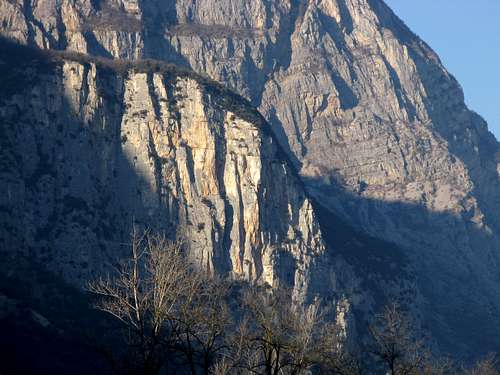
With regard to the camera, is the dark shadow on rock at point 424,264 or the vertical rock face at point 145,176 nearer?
the vertical rock face at point 145,176

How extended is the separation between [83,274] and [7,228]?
32.2 feet

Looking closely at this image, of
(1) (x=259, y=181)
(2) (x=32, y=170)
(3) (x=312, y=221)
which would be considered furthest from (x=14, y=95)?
(3) (x=312, y=221)

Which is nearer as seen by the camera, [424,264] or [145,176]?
[145,176]

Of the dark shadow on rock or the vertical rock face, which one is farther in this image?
the dark shadow on rock

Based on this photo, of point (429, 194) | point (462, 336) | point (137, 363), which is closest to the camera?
point (137, 363)

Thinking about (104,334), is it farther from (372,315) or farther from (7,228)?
(372,315)

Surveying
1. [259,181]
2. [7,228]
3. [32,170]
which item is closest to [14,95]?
[32,170]

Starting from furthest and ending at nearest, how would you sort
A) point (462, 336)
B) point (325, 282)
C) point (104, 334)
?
point (462, 336) → point (325, 282) → point (104, 334)

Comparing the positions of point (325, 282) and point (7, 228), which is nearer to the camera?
point (7, 228)

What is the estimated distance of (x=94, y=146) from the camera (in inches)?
5517

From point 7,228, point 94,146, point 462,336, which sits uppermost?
point 94,146

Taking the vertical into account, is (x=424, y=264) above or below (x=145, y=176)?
below

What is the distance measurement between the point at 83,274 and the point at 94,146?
2123 centimetres

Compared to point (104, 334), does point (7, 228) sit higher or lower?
higher
